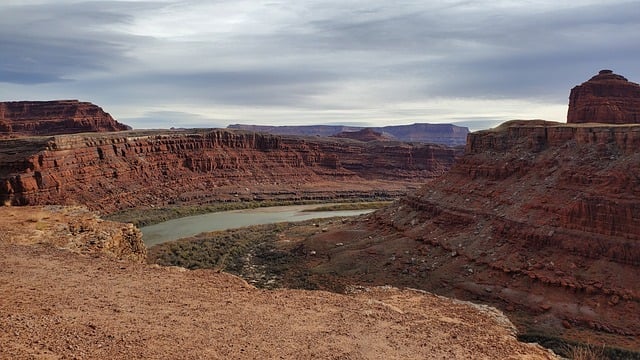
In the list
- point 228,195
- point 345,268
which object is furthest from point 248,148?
point 345,268

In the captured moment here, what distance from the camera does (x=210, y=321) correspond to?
1072 centimetres

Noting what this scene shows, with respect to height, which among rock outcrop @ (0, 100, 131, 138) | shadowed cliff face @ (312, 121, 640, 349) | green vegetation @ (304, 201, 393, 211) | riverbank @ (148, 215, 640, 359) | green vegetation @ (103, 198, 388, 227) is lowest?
green vegetation @ (304, 201, 393, 211)

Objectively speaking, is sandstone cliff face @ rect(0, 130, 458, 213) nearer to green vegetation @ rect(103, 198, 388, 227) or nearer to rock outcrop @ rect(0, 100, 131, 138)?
green vegetation @ rect(103, 198, 388, 227)

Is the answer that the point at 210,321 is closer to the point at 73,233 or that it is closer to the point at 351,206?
the point at 73,233

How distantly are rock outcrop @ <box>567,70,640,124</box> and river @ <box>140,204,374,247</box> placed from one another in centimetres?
2790

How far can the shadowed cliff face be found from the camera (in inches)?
832

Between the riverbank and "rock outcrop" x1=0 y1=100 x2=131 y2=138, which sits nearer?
the riverbank

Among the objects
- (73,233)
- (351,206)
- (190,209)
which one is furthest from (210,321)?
(351,206)

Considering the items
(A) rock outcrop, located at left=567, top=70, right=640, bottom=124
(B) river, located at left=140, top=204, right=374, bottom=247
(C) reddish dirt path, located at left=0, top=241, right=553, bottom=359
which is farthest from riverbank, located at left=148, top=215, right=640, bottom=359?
(A) rock outcrop, located at left=567, top=70, right=640, bottom=124

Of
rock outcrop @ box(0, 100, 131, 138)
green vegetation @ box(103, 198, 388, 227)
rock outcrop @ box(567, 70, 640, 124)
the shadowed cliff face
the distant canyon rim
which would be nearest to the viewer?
the shadowed cliff face

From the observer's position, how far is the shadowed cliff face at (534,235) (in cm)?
2112

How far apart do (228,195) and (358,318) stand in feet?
190

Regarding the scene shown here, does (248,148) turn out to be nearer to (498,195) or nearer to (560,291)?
(498,195)

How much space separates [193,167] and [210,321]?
63086 millimetres
